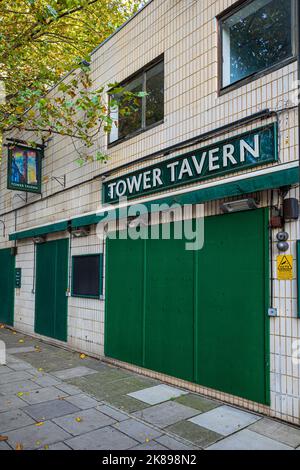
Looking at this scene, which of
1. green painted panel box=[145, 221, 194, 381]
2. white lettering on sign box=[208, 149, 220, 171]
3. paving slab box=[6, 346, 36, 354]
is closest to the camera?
white lettering on sign box=[208, 149, 220, 171]

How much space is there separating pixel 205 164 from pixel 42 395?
173 inches

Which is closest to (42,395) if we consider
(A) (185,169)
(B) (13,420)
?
(B) (13,420)

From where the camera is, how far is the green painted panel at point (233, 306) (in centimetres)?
514

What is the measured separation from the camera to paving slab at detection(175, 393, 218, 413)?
530cm

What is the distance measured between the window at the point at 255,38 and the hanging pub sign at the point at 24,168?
6808mm

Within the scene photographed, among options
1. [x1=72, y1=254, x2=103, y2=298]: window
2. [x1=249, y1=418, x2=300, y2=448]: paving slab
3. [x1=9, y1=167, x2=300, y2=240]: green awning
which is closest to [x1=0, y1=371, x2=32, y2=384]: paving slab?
[x1=72, y1=254, x2=103, y2=298]: window

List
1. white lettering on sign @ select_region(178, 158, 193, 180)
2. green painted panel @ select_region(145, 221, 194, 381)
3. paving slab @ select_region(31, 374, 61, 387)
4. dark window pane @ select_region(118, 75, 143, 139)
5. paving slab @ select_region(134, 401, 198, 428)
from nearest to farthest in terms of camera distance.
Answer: paving slab @ select_region(134, 401, 198, 428) → green painted panel @ select_region(145, 221, 194, 381) → white lettering on sign @ select_region(178, 158, 193, 180) → paving slab @ select_region(31, 374, 61, 387) → dark window pane @ select_region(118, 75, 143, 139)

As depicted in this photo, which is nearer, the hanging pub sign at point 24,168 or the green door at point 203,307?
the green door at point 203,307

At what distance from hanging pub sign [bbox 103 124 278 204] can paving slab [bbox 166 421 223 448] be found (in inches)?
136

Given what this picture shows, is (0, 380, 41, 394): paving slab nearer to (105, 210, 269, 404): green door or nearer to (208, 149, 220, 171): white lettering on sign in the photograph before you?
(105, 210, 269, 404): green door

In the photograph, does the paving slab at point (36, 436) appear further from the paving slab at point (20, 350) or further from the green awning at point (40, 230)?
the green awning at point (40, 230)

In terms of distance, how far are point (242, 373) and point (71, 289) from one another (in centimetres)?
538

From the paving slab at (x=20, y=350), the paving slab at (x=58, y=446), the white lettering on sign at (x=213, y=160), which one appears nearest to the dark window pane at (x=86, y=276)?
the paving slab at (x=20, y=350)

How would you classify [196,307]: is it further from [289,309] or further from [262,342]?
[289,309]
